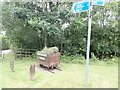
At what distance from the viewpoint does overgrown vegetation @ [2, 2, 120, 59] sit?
4.23 metres

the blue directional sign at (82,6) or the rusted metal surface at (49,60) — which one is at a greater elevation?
the blue directional sign at (82,6)

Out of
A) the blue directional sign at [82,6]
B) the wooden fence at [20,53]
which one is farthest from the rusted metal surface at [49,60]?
the wooden fence at [20,53]

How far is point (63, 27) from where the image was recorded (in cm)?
531

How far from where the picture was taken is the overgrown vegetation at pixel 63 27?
4.23 m

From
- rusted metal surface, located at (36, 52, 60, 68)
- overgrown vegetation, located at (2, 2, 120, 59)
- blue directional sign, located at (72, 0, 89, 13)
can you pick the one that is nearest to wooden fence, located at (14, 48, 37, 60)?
overgrown vegetation, located at (2, 2, 120, 59)

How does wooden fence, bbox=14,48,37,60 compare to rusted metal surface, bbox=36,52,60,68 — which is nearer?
rusted metal surface, bbox=36,52,60,68

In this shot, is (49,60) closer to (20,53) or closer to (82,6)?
(82,6)

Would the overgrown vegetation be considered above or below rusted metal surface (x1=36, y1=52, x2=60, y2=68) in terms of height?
above

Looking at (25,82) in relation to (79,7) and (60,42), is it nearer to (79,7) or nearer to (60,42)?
(79,7)

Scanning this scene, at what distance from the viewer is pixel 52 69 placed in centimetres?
350

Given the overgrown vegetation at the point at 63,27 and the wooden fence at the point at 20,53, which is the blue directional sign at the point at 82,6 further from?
the wooden fence at the point at 20,53

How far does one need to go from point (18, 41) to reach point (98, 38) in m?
5.20

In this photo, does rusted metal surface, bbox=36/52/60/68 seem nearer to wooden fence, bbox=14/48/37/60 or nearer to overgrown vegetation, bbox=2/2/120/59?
overgrown vegetation, bbox=2/2/120/59

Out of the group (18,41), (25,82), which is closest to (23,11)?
(18,41)
